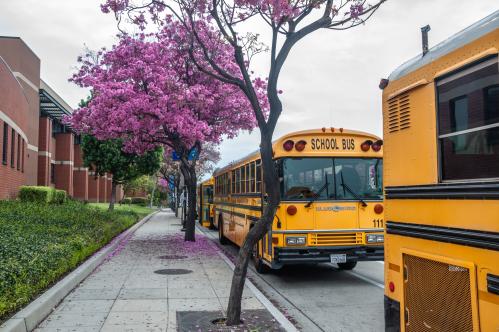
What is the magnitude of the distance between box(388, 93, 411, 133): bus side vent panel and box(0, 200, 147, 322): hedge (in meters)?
4.94

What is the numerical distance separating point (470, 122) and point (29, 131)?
35727mm

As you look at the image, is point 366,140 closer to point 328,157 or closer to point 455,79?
point 328,157

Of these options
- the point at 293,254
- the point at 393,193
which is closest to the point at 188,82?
the point at 293,254

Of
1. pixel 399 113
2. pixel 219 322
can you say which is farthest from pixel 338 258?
pixel 399 113

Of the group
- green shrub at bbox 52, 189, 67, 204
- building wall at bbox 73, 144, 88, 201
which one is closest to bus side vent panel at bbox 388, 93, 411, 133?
green shrub at bbox 52, 189, 67, 204

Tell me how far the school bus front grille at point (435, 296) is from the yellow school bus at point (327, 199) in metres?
5.03

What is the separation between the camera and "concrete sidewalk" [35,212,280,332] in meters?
6.95

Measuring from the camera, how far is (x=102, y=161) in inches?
1305

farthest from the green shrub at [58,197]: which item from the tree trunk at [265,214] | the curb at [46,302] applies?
the tree trunk at [265,214]

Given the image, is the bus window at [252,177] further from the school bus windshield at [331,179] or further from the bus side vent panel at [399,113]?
the bus side vent panel at [399,113]

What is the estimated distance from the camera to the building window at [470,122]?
11.6 feet

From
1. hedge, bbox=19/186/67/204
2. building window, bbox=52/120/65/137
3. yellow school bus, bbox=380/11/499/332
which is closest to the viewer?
yellow school bus, bbox=380/11/499/332

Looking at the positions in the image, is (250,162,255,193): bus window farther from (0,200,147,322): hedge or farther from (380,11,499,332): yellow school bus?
(380,11,499,332): yellow school bus

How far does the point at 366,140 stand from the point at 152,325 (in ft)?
18.4
